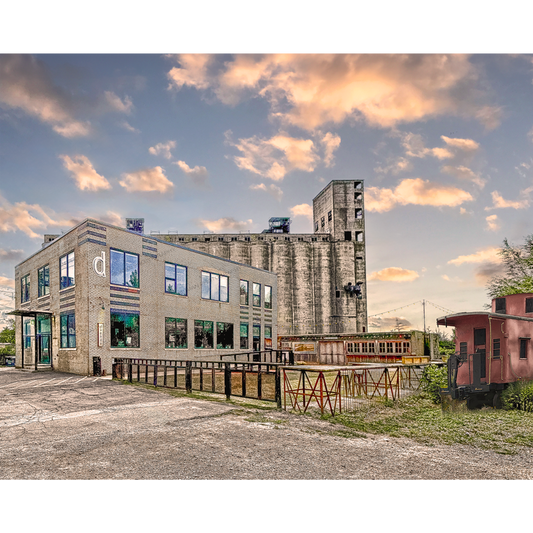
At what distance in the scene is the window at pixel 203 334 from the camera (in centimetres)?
3128

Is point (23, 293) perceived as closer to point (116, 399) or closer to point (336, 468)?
point (116, 399)

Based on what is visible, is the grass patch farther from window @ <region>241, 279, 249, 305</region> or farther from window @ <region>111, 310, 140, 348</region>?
window @ <region>241, 279, 249, 305</region>

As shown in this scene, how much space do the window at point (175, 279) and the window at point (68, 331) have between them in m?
6.50

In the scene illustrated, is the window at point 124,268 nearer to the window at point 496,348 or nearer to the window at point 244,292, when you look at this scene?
the window at point 244,292

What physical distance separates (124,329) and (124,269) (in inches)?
152

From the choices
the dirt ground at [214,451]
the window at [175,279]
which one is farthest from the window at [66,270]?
the dirt ground at [214,451]

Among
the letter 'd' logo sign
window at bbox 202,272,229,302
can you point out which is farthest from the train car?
window at bbox 202,272,229,302

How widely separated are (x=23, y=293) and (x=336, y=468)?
115ft

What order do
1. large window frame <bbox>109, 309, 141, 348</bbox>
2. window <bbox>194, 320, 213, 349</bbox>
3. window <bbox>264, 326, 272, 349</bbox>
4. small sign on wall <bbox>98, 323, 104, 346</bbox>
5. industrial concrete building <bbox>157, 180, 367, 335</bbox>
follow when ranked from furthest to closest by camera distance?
industrial concrete building <bbox>157, 180, 367, 335</bbox>
window <bbox>264, 326, 272, 349</bbox>
window <bbox>194, 320, 213, 349</bbox>
large window frame <bbox>109, 309, 141, 348</bbox>
small sign on wall <bbox>98, 323, 104, 346</bbox>

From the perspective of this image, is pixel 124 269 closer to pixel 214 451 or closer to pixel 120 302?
pixel 120 302

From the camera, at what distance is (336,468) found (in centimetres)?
633

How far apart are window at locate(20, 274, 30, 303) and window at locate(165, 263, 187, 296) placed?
1265cm

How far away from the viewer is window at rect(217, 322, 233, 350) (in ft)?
110

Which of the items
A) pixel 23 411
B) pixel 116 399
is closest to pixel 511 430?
pixel 116 399
